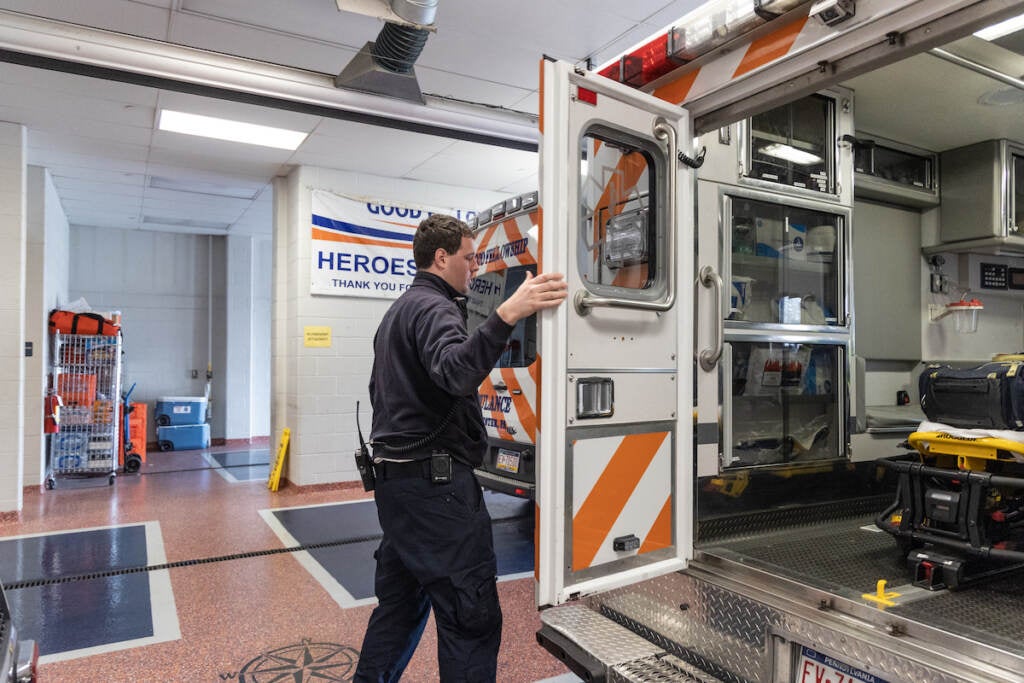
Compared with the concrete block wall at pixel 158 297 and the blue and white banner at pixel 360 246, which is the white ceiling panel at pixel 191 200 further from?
the concrete block wall at pixel 158 297

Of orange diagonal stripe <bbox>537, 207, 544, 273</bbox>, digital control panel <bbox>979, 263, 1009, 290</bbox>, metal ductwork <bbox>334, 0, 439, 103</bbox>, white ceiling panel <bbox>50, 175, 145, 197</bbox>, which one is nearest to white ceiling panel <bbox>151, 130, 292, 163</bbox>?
white ceiling panel <bbox>50, 175, 145, 197</bbox>

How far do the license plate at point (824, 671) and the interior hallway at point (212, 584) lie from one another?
4.45 ft

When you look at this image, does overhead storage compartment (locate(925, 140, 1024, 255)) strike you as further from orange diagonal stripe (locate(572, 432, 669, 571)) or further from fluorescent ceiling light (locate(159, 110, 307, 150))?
fluorescent ceiling light (locate(159, 110, 307, 150))

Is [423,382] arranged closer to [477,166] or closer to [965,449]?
[965,449]

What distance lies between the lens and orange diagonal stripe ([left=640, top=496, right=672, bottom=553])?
7.30ft

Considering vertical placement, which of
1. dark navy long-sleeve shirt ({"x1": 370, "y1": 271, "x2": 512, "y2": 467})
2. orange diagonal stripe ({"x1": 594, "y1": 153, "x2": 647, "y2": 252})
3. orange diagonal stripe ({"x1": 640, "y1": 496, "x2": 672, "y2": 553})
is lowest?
orange diagonal stripe ({"x1": 640, "y1": 496, "x2": 672, "y2": 553})

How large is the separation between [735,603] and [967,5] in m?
1.76

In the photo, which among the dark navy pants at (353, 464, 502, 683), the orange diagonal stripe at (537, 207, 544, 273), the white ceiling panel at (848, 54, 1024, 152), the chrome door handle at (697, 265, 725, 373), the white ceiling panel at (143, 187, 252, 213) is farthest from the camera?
the white ceiling panel at (143, 187, 252, 213)

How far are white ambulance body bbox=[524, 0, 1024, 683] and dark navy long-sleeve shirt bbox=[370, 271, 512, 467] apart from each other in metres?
0.33

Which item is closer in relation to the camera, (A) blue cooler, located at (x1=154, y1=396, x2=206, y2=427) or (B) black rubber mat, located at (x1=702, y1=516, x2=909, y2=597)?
(B) black rubber mat, located at (x1=702, y1=516, x2=909, y2=597)

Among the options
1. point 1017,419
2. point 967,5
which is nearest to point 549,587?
point 967,5

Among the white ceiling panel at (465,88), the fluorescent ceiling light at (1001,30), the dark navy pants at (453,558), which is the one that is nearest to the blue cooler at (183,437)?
the white ceiling panel at (465,88)

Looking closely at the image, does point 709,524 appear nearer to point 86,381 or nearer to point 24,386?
point 24,386

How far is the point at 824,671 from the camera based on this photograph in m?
1.64
